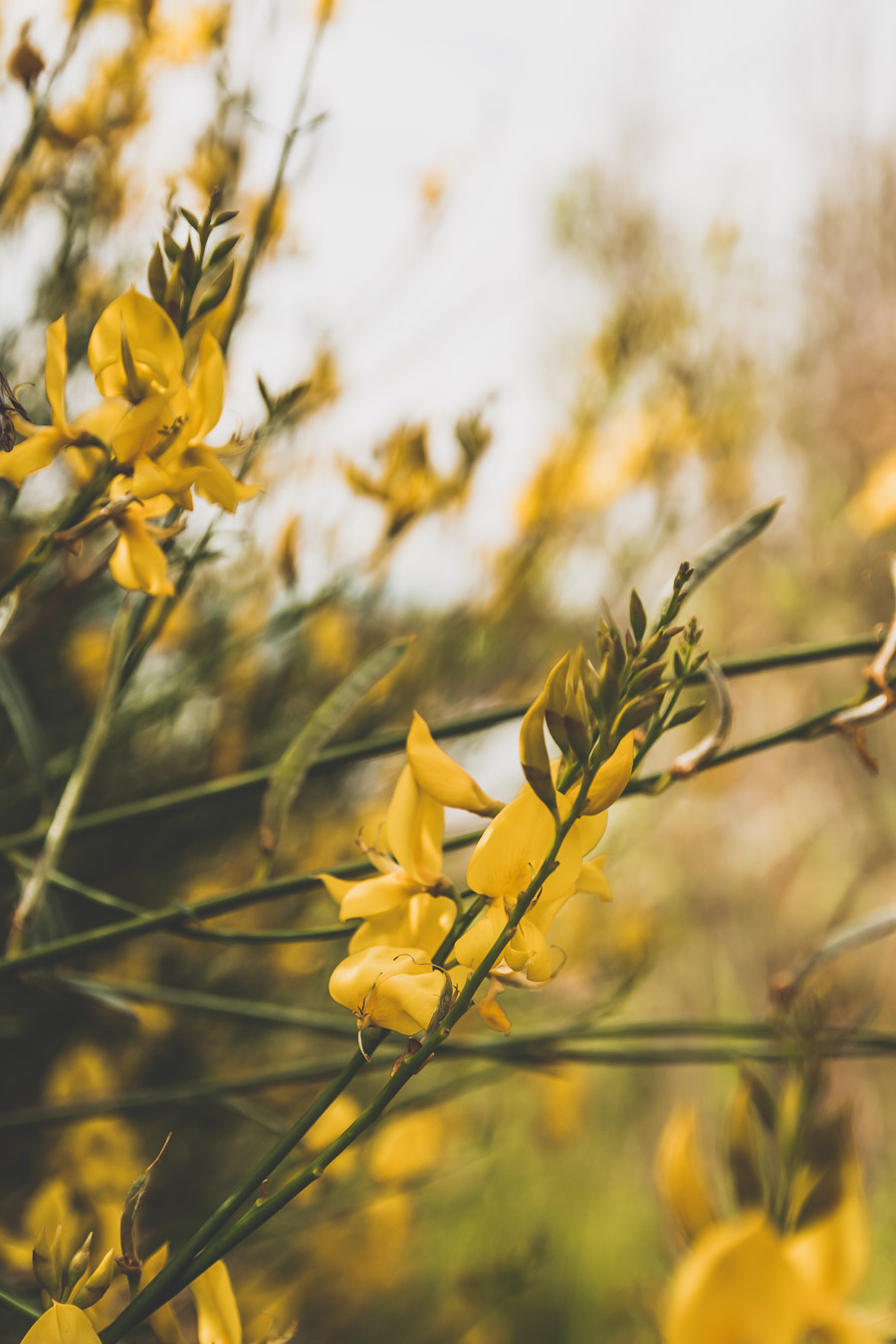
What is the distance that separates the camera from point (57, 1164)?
2.16ft

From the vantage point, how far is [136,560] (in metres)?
0.29

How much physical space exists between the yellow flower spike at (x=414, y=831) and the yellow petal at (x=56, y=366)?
6.6 inches

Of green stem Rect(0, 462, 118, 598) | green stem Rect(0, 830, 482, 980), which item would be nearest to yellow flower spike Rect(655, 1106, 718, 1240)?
green stem Rect(0, 830, 482, 980)

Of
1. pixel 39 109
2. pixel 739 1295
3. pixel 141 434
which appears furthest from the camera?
pixel 39 109

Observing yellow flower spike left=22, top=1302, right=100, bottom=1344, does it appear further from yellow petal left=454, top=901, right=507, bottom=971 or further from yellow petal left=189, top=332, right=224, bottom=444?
yellow petal left=189, top=332, right=224, bottom=444

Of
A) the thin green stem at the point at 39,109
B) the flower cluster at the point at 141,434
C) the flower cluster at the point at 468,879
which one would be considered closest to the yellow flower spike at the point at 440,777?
the flower cluster at the point at 468,879

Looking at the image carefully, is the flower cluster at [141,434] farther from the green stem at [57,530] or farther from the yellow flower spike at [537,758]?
the yellow flower spike at [537,758]

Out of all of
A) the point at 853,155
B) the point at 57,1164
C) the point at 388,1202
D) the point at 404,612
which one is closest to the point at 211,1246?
the point at 57,1164

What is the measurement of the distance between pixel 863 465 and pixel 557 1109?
8.07ft

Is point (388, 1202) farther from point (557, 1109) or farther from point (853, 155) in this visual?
point (853, 155)

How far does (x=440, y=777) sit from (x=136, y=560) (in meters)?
0.13

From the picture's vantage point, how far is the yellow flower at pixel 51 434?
0.87ft

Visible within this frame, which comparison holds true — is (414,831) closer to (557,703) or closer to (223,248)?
(557,703)

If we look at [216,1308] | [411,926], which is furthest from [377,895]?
[216,1308]
